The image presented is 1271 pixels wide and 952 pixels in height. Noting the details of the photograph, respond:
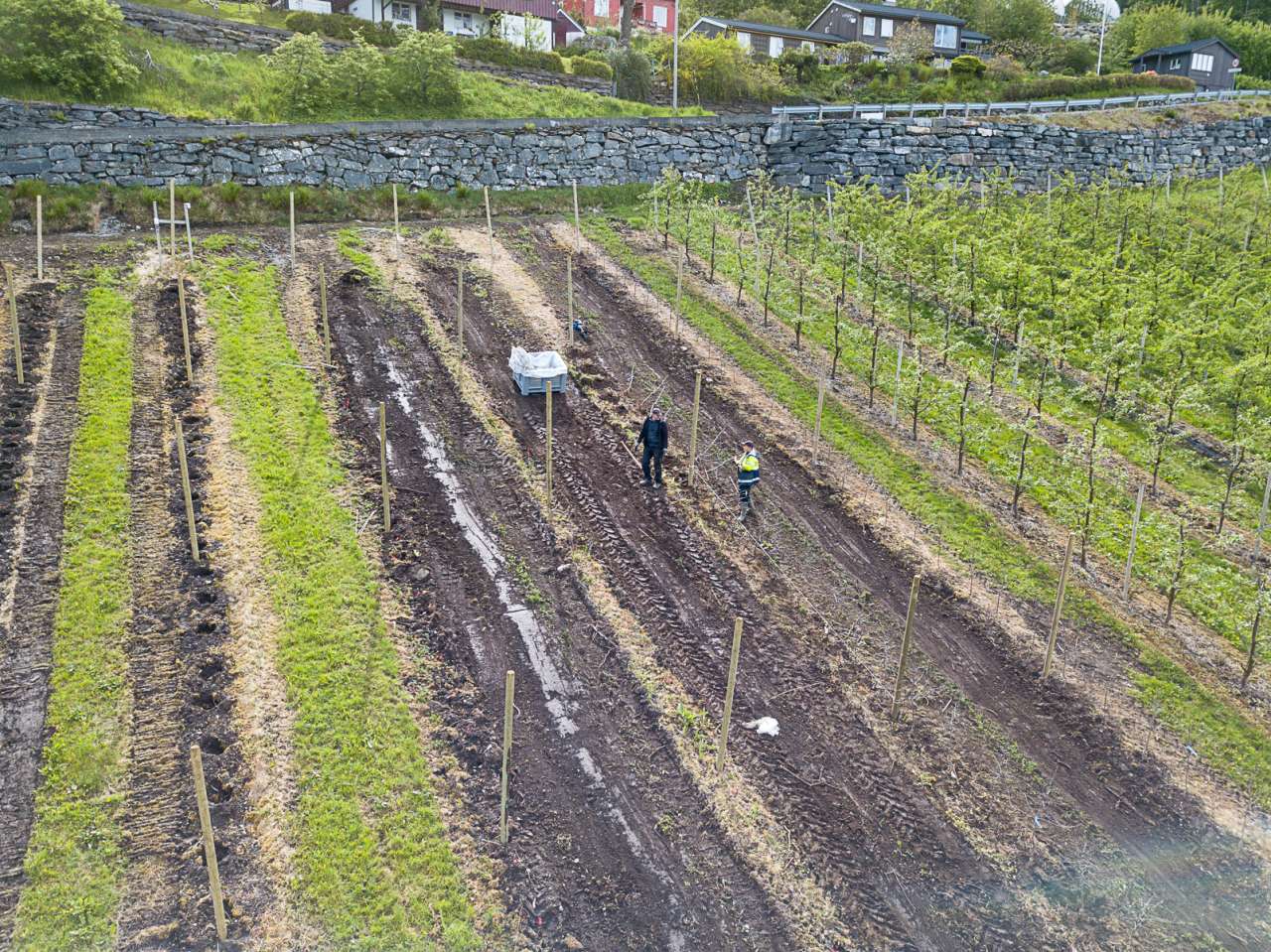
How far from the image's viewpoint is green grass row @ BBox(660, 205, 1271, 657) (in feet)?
54.2

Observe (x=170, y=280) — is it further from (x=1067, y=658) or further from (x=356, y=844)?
(x=1067, y=658)

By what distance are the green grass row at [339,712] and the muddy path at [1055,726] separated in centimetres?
663

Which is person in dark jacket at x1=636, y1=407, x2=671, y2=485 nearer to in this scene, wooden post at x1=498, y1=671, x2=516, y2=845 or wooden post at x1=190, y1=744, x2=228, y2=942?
wooden post at x1=498, y1=671, x2=516, y2=845

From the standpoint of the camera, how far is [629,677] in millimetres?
13977

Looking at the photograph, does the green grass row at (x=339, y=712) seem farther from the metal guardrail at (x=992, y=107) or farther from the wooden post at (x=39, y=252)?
the metal guardrail at (x=992, y=107)

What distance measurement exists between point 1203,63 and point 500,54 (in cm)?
3958

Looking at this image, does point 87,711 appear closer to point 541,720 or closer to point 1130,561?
point 541,720

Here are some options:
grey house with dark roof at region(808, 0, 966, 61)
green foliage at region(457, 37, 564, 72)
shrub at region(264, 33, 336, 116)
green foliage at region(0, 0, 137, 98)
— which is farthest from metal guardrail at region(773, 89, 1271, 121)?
green foliage at region(0, 0, 137, 98)

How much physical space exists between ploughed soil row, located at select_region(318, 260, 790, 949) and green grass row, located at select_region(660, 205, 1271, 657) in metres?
8.55

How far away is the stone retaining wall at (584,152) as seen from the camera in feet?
88.9

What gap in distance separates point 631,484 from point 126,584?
7969 millimetres

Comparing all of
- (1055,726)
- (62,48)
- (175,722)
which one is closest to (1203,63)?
(62,48)

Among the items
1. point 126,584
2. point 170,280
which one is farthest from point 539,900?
point 170,280

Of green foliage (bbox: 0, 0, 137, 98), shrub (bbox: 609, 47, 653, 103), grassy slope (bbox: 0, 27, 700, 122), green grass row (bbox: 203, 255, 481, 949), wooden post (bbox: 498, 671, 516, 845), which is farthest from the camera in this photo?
shrub (bbox: 609, 47, 653, 103)
